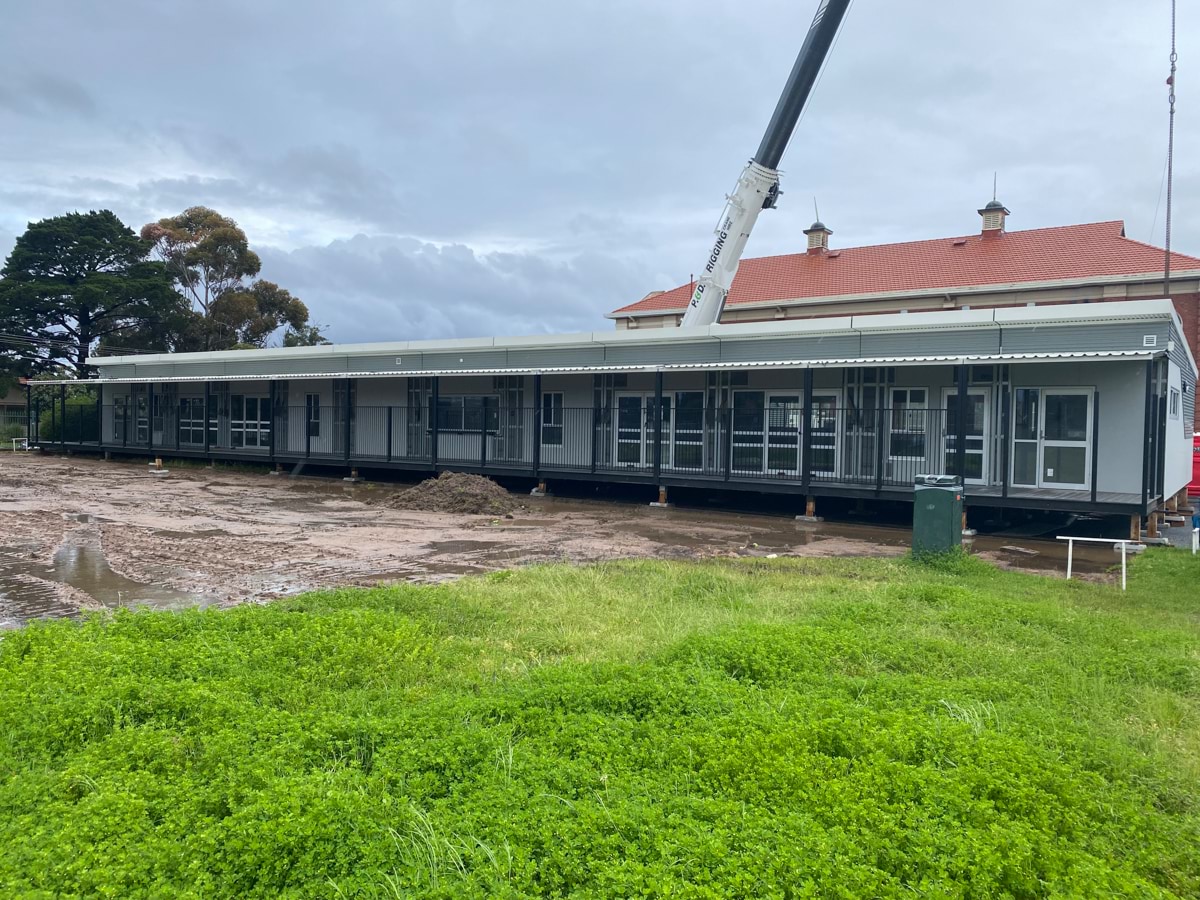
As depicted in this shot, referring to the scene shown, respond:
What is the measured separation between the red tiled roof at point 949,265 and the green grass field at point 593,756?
26.9 metres

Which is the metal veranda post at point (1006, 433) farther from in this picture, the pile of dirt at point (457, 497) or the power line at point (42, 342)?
the power line at point (42, 342)

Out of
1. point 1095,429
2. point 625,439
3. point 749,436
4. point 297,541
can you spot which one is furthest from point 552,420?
point 1095,429

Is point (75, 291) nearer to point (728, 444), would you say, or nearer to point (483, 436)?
point (483, 436)

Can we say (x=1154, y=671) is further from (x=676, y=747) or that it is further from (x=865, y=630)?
(x=676, y=747)

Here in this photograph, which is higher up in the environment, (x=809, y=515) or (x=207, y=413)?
(x=207, y=413)

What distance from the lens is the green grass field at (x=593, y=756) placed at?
10.6 ft

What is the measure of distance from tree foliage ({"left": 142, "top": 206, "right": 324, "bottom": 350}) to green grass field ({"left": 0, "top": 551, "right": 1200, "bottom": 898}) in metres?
50.9

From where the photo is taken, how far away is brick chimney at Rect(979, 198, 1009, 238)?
34.8m

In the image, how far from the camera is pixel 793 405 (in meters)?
19.6

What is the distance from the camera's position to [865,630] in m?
6.99

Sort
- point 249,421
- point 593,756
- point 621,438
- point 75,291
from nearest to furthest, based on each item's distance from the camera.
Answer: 1. point 593,756
2. point 621,438
3. point 249,421
4. point 75,291

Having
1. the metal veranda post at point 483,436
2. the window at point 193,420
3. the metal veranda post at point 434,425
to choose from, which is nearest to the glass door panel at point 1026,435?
the metal veranda post at point 483,436

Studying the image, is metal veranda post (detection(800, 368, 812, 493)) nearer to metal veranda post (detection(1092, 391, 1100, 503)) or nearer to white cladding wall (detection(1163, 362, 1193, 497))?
metal veranda post (detection(1092, 391, 1100, 503))

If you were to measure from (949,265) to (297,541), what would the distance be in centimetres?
2846
